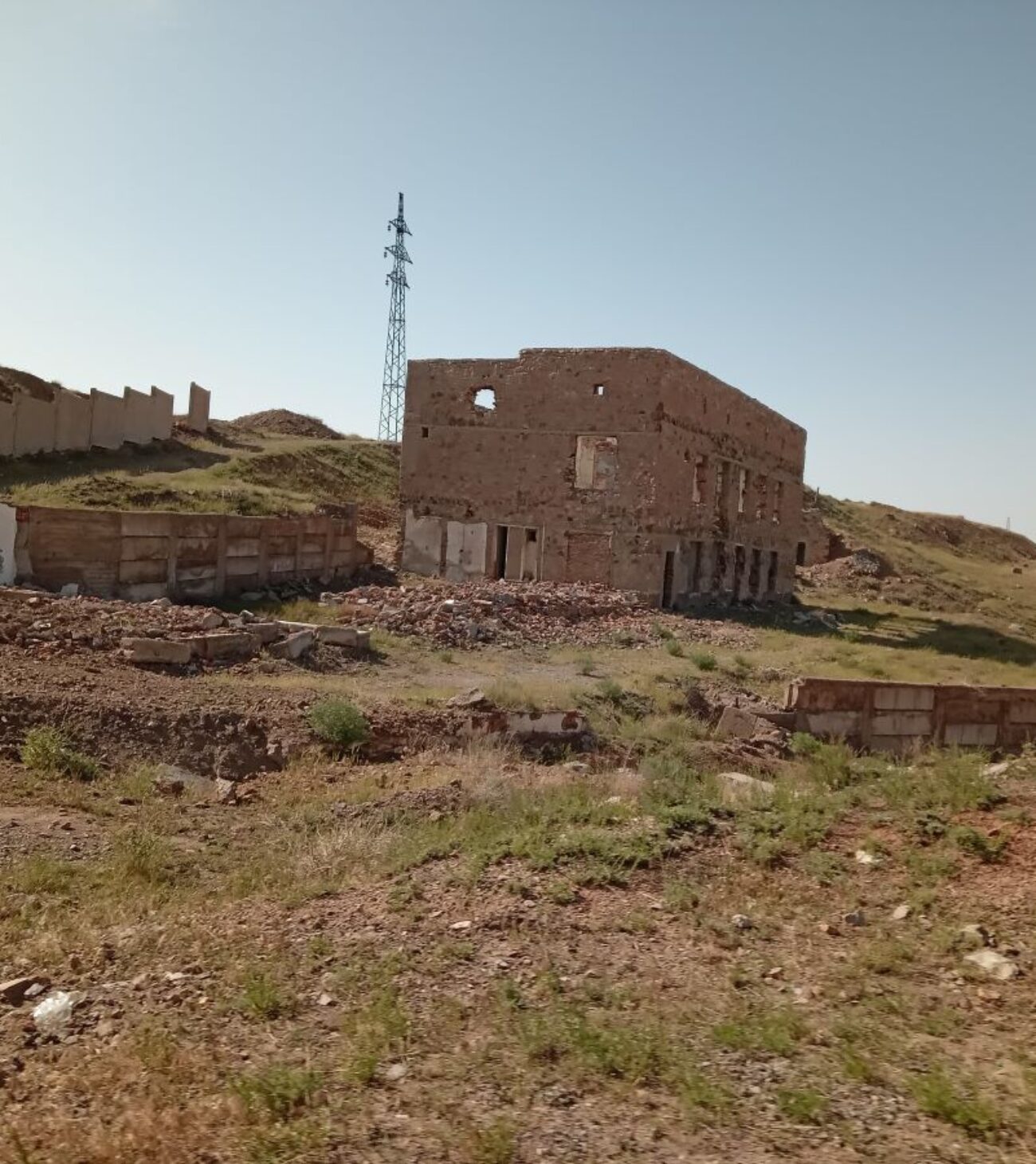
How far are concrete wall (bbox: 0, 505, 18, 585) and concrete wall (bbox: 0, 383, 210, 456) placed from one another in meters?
11.5

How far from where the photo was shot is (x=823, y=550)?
46.7 meters

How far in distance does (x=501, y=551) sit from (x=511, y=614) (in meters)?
5.92

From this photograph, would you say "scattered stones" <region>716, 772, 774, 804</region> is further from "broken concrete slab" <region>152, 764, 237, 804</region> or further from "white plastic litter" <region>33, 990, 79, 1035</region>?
"white plastic litter" <region>33, 990, 79, 1035</region>

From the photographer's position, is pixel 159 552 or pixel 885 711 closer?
pixel 885 711

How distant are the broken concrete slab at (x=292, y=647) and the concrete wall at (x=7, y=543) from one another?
4.52 metres

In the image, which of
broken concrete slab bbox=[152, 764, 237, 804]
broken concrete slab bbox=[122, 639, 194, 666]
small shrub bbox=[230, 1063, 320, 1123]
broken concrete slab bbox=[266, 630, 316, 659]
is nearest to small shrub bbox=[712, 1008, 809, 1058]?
small shrub bbox=[230, 1063, 320, 1123]

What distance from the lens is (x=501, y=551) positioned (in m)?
25.5

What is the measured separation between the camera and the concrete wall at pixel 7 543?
49.2ft

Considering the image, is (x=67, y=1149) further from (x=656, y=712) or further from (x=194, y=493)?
(x=194, y=493)

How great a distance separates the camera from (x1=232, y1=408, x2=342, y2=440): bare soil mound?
2030 inches

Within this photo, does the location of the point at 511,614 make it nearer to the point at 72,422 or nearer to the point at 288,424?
the point at 72,422

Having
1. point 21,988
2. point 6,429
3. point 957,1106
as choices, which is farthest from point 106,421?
point 957,1106

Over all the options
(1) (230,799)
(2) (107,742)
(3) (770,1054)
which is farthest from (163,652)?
(3) (770,1054)

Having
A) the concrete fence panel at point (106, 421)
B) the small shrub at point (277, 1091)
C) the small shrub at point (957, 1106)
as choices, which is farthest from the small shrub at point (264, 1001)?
the concrete fence panel at point (106, 421)
